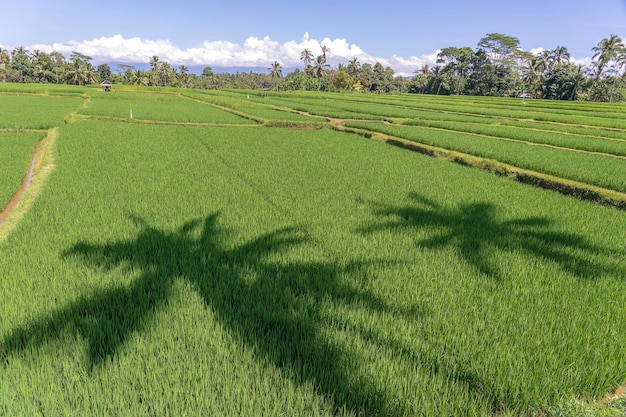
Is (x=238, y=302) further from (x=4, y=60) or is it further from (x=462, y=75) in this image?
(x=4, y=60)

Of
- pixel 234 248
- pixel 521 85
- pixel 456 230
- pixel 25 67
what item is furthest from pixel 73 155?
pixel 25 67

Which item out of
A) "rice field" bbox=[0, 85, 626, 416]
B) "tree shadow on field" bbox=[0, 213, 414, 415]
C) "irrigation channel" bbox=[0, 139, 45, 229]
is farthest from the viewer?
"irrigation channel" bbox=[0, 139, 45, 229]

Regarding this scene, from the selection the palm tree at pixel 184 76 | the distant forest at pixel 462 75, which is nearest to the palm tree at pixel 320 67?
the distant forest at pixel 462 75

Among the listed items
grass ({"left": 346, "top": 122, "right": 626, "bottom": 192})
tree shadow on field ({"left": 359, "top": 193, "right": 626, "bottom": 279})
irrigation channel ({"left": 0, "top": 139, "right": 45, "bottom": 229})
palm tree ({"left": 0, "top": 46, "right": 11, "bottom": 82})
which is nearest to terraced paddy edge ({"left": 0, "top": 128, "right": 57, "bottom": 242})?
irrigation channel ({"left": 0, "top": 139, "right": 45, "bottom": 229})

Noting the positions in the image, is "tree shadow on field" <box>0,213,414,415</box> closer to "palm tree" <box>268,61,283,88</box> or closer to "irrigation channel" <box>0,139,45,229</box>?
"irrigation channel" <box>0,139,45,229</box>

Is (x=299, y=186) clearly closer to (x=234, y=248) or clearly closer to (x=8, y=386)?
(x=234, y=248)

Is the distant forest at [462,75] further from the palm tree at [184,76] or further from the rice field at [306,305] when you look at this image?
the rice field at [306,305]

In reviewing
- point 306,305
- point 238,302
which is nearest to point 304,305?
point 306,305
